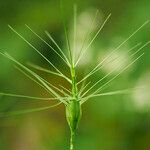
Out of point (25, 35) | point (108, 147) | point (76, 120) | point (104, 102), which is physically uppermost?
point (25, 35)

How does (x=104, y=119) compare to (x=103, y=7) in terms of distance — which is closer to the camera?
(x=104, y=119)

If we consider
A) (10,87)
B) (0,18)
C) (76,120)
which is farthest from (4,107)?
(0,18)

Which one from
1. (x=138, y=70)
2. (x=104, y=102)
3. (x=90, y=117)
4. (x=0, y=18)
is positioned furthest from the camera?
(x=0, y=18)

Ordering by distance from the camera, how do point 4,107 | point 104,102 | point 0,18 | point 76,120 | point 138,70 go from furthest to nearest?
1. point 0,18
2. point 104,102
3. point 138,70
4. point 4,107
5. point 76,120

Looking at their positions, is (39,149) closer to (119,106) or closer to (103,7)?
(119,106)

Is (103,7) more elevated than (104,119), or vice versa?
(103,7)

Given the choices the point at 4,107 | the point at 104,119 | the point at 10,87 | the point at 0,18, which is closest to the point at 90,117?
the point at 104,119

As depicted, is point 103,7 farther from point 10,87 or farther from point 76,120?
point 76,120
